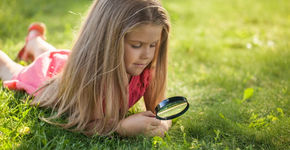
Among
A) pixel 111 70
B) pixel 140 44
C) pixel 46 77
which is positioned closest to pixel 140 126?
pixel 111 70

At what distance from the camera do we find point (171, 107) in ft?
7.13

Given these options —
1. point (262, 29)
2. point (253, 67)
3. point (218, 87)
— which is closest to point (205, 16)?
point (262, 29)

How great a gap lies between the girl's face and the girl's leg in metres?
1.32

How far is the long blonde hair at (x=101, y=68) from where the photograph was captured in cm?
216

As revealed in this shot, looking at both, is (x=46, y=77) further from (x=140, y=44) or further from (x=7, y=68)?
(x=140, y=44)

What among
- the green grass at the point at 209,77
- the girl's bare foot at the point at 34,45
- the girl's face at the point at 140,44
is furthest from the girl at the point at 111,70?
the girl's bare foot at the point at 34,45

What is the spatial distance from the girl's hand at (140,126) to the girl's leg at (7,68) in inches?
51.9

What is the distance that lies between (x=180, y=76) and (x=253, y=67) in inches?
35.6

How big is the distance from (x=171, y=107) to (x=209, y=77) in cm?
151

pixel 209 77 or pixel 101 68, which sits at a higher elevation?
pixel 101 68

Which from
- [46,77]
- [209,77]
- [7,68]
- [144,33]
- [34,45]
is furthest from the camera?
[209,77]

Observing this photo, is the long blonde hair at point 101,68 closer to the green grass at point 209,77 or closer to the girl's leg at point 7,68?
the green grass at point 209,77

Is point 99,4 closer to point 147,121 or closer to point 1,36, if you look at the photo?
point 147,121

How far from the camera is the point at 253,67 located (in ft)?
12.7
